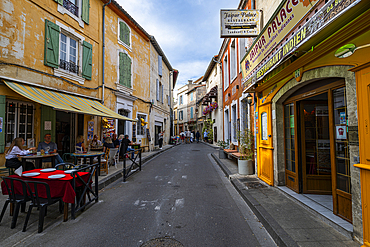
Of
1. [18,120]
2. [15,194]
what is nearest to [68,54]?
[18,120]

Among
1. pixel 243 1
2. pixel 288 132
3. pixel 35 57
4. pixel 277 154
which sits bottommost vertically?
pixel 277 154

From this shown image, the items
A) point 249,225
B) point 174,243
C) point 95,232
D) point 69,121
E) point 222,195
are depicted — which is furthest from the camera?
point 69,121

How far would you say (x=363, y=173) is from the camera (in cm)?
244

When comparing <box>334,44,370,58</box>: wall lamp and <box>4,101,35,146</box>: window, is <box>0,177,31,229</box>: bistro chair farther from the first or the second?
<box>334,44,370,58</box>: wall lamp

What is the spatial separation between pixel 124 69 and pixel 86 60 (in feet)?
9.77

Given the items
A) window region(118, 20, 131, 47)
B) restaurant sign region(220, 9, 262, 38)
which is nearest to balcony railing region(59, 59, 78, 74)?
window region(118, 20, 131, 47)

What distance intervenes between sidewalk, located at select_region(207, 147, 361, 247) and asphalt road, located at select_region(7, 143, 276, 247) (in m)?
0.19

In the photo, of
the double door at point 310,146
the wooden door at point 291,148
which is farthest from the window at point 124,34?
the double door at point 310,146

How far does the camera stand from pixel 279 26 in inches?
159

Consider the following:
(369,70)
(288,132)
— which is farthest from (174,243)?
(288,132)

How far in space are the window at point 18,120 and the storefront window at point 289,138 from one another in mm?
7699

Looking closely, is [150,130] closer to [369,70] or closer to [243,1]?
[243,1]

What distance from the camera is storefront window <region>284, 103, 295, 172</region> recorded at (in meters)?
4.76

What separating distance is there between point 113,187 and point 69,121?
5.03 metres
